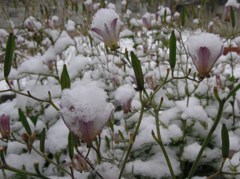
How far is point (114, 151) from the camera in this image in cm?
113

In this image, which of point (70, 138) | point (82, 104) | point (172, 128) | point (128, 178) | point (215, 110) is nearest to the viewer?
point (82, 104)

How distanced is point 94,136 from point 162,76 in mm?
1241

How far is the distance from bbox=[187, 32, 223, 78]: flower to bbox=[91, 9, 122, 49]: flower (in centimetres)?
29

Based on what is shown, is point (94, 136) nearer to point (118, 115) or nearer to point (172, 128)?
point (172, 128)

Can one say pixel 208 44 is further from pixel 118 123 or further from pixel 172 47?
pixel 118 123

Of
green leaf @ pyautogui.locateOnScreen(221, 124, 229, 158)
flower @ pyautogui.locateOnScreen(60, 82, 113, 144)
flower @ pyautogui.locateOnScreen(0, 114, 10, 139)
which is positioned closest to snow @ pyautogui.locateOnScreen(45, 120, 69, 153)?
flower @ pyautogui.locateOnScreen(0, 114, 10, 139)


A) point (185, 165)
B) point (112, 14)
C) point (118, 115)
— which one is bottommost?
point (185, 165)

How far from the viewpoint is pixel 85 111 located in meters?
0.58

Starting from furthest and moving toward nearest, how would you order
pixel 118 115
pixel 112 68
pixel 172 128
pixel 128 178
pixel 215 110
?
pixel 112 68 → pixel 118 115 → pixel 215 110 → pixel 172 128 → pixel 128 178

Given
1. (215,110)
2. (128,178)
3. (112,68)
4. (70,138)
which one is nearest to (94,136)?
(70,138)

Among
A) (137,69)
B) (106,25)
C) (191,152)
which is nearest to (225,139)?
(137,69)

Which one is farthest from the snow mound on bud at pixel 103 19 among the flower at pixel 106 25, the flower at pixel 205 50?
the flower at pixel 205 50

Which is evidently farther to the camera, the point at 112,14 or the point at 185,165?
the point at 185,165

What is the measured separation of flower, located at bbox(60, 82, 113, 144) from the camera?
575 millimetres
